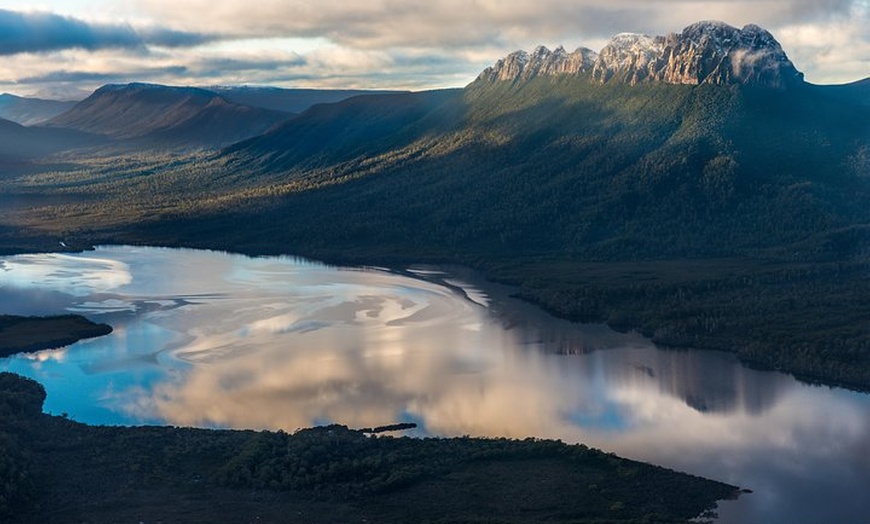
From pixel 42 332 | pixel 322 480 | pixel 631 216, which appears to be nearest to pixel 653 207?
pixel 631 216

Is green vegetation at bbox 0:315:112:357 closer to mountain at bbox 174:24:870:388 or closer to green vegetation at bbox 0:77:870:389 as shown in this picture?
green vegetation at bbox 0:77:870:389

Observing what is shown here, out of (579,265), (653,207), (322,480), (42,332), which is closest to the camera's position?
(322,480)

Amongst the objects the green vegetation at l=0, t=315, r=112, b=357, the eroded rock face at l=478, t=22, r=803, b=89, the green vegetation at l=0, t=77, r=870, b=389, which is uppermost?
the eroded rock face at l=478, t=22, r=803, b=89

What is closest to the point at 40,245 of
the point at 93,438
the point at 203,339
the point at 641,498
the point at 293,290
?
the point at 293,290

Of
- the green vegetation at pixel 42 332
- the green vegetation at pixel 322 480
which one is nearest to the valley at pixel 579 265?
the green vegetation at pixel 322 480

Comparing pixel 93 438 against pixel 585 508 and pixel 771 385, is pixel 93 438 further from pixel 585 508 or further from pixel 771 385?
pixel 771 385

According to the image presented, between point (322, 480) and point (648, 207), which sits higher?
point (648, 207)

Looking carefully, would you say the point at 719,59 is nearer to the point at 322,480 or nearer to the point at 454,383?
the point at 454,383

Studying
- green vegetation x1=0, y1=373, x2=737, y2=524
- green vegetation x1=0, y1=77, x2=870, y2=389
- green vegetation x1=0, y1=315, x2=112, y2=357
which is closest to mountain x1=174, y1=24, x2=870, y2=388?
green vegetation x1=0, y1=77, x2=870, y2=389
